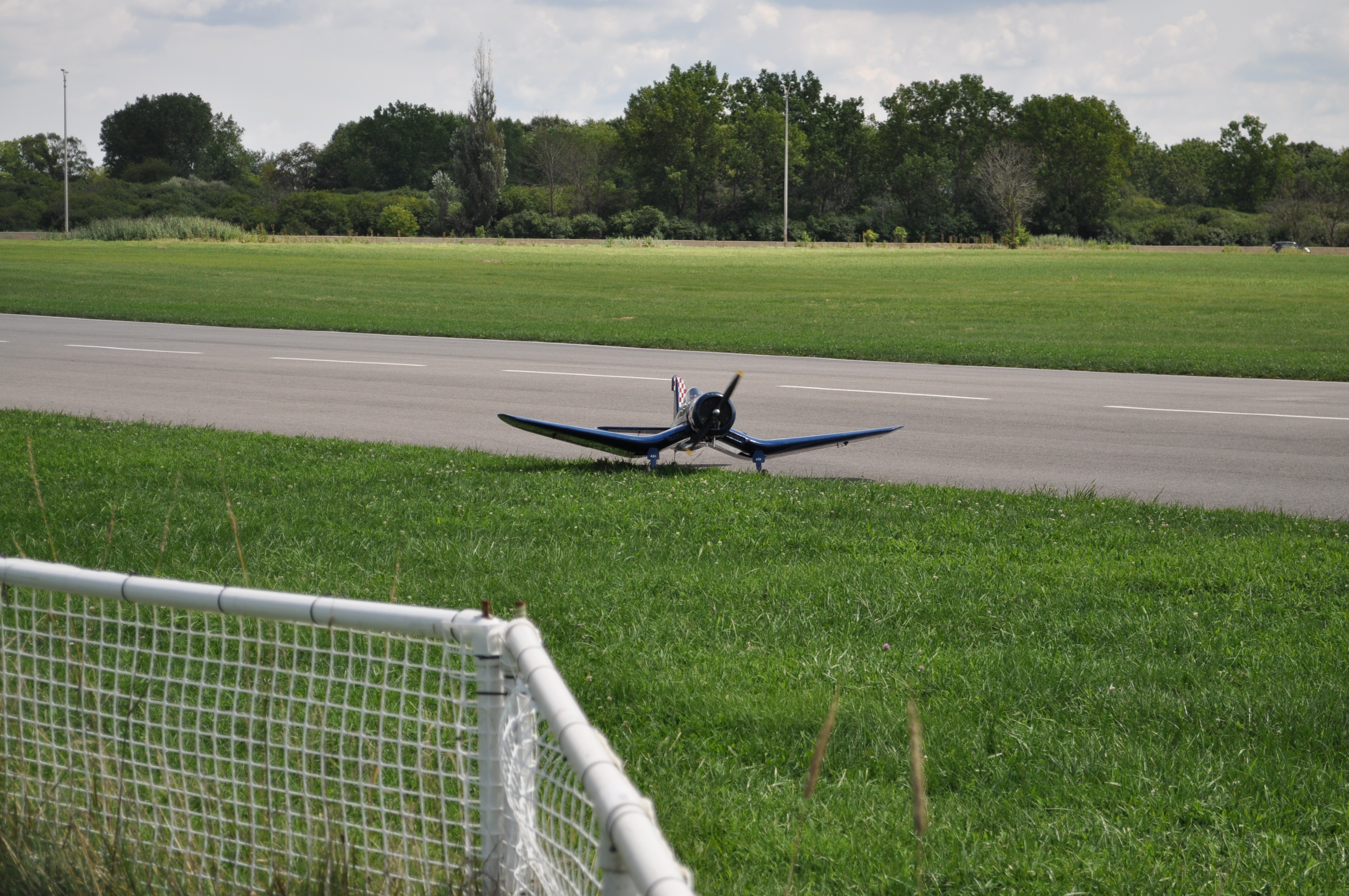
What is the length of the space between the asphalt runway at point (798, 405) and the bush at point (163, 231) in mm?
43631

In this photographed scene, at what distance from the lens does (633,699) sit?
452cm

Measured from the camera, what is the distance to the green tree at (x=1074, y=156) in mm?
95062

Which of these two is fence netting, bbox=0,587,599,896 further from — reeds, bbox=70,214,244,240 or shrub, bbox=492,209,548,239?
shrub, bbox=492,209,548,239

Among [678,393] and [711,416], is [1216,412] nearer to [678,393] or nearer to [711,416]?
[678,393]

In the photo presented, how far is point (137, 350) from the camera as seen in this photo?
18.7 m

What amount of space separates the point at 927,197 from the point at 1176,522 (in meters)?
96.0

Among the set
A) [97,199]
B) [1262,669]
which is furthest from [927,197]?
[1262,669]

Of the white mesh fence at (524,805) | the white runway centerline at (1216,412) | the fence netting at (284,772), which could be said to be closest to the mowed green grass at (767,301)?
the white runway centerline at (1216,412)

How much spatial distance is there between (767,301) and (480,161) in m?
55.4

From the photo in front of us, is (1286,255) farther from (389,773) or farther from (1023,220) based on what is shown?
(389,773)

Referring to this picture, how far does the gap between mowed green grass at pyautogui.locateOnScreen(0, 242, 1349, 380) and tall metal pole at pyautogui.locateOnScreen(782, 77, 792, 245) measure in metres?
28.9

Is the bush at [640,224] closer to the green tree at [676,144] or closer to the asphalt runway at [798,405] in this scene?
the green tree at [676,144]

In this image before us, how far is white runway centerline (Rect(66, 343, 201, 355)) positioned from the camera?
1834cm

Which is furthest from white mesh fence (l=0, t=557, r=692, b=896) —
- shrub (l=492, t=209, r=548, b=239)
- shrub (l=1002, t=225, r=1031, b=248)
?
shrub (l=492, t=209, r=548, b=239)
